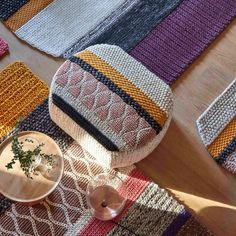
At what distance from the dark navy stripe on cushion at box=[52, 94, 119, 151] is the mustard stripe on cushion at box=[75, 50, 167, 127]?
0.49 ft

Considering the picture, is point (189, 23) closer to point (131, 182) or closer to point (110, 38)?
point (110, 38)

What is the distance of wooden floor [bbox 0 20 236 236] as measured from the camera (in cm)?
155

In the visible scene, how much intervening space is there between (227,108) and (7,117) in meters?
0.78

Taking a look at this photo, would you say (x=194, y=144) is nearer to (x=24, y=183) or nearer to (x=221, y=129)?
(x=221, y=129)

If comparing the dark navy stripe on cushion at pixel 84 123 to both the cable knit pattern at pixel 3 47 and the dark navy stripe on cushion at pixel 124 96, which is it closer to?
the dark navy stripe on cushion at pixel 124 96

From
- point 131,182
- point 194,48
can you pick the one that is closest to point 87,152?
point 131,182

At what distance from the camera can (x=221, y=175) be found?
1.60m

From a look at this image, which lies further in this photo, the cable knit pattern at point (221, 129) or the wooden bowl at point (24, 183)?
the cable knit pattern at point (221, 129)

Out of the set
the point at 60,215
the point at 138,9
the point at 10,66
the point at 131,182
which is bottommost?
the point at 60,215

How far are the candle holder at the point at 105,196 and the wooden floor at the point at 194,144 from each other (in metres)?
0.12

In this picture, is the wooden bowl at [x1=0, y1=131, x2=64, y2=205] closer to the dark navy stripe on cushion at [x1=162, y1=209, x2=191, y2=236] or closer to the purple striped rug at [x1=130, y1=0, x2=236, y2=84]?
the dark navy stripe on cushion at [x1=162, y1=209, x2=191, y2=236]

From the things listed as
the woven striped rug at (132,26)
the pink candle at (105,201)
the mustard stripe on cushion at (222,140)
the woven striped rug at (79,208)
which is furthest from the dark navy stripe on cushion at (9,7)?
the mustard stripe on cushion at (222,140)

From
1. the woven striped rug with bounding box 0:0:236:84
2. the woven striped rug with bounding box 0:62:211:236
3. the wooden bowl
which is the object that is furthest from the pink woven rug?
the woven striped rug with bounding box 0:0:236:84

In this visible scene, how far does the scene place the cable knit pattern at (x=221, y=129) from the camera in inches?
63.4
